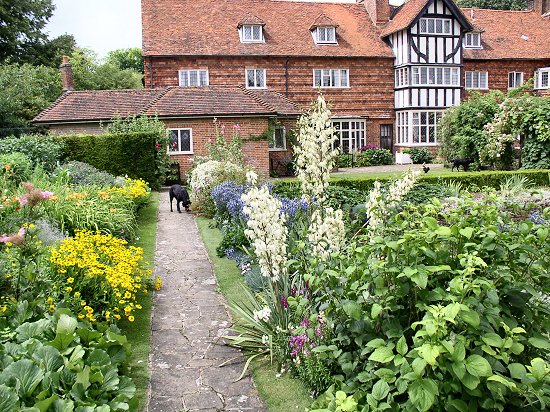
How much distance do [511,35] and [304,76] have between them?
48.8ft

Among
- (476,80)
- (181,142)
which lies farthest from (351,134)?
(181,142)

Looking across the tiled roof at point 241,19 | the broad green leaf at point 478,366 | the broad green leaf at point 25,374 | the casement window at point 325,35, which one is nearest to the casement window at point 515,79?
the tiled roof at point 241,19

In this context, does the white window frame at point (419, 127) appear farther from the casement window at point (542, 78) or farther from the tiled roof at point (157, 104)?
the tiled roof at point (157, 104)

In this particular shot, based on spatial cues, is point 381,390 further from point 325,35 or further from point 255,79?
point 325,35

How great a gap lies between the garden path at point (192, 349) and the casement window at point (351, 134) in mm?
24529

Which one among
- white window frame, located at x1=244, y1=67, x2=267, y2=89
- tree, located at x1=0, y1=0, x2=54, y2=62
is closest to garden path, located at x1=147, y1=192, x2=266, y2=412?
white window frame, located at x1=244, y1=67, x2=267, y2=89

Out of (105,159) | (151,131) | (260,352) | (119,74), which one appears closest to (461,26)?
(151,131)

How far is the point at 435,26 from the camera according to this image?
32.8 meters

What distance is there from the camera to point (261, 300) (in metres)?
6.62

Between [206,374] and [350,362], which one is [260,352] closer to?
[206,374]

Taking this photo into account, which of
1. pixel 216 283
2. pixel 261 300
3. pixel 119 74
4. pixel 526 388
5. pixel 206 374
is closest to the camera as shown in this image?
pixel 526 388

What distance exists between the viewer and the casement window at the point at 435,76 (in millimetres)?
32656

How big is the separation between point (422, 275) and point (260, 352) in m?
2.66

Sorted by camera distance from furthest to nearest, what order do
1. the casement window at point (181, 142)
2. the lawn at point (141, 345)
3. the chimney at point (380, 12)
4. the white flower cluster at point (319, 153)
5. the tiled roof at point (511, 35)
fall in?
the tiled roof at point (511, 35) → the chimney at point (380, 12) → the casement window at point (181, 142) → the white flower cluster at point (319, 153) → the lawn at point (141, 345)
